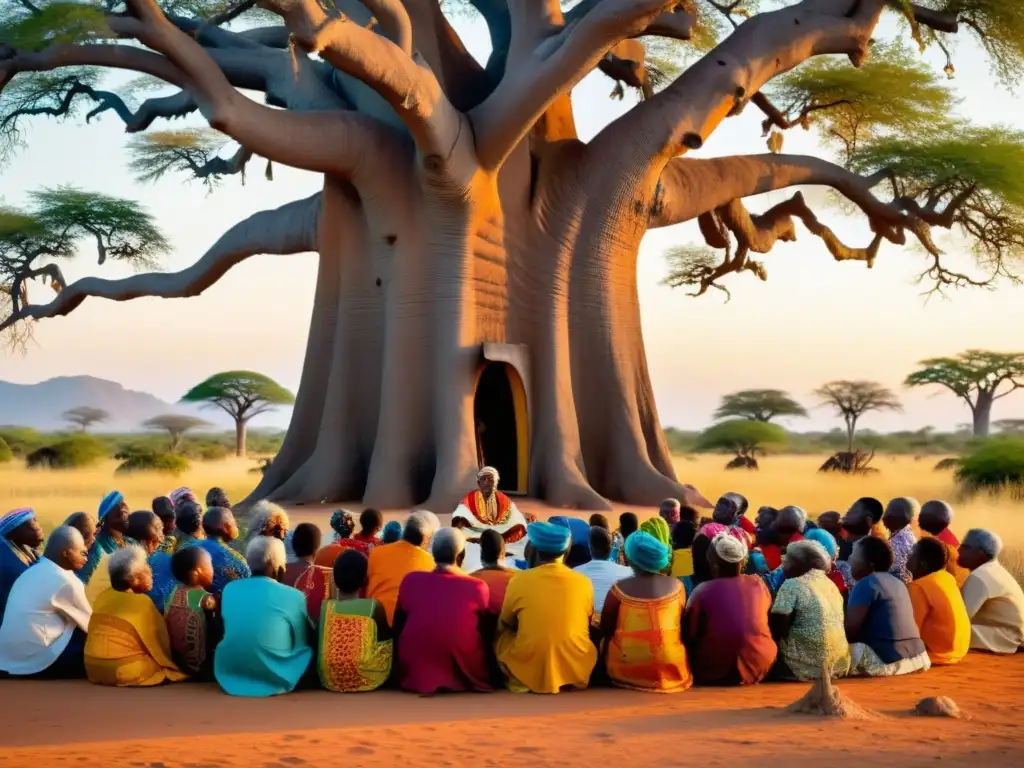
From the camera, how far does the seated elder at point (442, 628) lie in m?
6.26

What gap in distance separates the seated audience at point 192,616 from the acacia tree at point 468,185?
19.2 ft

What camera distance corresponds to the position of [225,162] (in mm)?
19031

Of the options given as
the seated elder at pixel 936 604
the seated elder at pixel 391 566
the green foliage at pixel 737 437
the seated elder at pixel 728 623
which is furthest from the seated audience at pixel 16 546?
the green foliage at pixel 737 437

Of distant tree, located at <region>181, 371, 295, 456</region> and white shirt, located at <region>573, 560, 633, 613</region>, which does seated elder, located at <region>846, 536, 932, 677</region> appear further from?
distant tree, located at <region>181, 371, 295, 456</region>

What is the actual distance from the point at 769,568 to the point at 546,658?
204 cm

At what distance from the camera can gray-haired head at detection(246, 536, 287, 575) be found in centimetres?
633

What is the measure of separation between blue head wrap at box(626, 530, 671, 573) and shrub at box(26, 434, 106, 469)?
945 inches

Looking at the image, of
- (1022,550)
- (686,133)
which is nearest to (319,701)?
(1022,550)

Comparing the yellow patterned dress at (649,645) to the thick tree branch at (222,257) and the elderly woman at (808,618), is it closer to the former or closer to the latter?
the elderly woman at (808,618)

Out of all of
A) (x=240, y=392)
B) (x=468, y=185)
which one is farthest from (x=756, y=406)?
(x=468, y=185)

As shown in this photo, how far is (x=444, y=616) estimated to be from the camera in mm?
6262

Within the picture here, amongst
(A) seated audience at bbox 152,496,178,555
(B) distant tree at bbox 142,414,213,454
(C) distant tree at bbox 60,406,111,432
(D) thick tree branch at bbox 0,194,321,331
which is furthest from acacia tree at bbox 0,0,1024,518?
(C) distant tree at bbox 60,406,111,432

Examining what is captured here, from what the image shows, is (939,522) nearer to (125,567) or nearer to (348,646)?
(348,646)

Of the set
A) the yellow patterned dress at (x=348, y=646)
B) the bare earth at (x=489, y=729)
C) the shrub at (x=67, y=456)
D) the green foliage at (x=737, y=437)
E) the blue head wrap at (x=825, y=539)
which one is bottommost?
the bare earth at (x=489, y=729)
